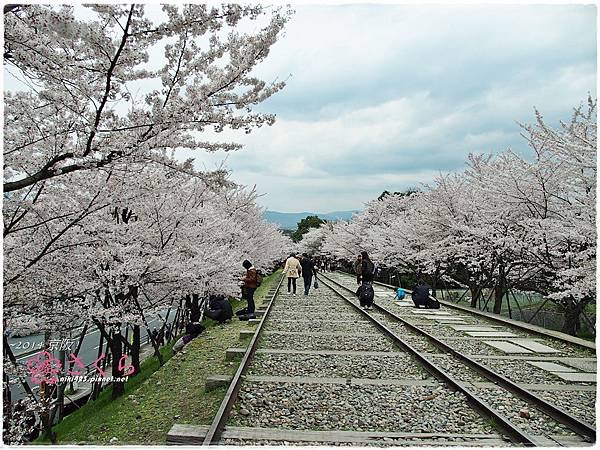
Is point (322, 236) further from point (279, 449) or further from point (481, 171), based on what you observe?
point (279, 449)

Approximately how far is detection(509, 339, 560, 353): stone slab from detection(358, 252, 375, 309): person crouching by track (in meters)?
4.29

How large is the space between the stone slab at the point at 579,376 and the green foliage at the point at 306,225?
8175 cm

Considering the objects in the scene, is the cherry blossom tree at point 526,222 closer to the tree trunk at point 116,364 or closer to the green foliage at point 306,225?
the tree trunk at point 116,364

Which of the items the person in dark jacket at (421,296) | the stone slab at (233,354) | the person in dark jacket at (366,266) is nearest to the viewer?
the stone slab at (233,354)

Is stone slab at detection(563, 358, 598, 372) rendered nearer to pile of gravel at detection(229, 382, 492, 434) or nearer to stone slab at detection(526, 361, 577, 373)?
stone slab at detection(526, 361, 577, 373)

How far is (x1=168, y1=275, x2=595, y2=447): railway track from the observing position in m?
3.92

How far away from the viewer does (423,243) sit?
66.1ft

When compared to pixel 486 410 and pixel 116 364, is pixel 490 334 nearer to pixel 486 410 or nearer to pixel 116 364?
pixel 486 410

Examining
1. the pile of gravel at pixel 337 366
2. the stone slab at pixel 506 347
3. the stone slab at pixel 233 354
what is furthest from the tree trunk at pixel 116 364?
the stone slab at pixel 506 347

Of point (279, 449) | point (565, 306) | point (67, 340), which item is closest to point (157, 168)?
point (67, 340)

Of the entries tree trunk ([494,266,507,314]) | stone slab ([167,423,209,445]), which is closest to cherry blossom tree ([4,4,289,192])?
stone slab ([167,423,209,445])

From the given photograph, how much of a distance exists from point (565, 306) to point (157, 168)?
34.3 ft

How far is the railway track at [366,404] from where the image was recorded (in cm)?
392

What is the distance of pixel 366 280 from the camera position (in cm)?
1264
